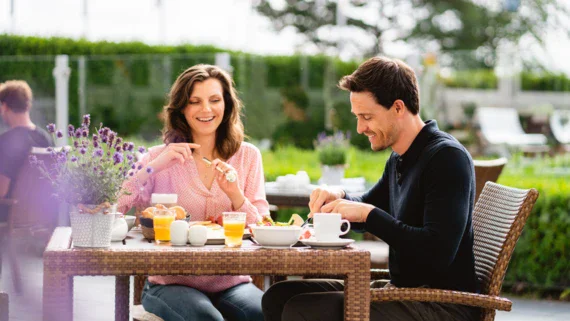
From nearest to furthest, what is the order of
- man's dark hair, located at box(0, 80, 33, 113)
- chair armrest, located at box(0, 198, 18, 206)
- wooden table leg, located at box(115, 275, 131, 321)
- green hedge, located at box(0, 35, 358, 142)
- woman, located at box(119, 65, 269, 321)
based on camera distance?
woman, located at box(119, 65, 269, 321) < wooden table leg, located at box(115, 275, 131, 321) < chair armrest, located at box(0, 198, 18, 206) < man's dark hair, located at box(0, 80, 33, 113) < green hedge, located at box(0, 35, 358, 142)

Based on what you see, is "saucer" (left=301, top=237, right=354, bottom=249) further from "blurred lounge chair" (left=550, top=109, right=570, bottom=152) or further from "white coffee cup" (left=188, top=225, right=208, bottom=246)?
"blurred lounge chair" (left=550, top=109, right=570, bottom=152)

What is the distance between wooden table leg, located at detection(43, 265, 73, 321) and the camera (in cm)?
246

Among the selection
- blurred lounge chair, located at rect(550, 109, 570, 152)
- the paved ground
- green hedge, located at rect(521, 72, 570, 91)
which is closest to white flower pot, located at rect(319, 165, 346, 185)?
the paved ground

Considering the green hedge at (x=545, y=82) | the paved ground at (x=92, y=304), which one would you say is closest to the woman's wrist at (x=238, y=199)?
the paved ground at (x=92, y=304)

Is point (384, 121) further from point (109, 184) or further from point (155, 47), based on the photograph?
point (155, 47)

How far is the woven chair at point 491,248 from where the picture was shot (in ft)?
8.79

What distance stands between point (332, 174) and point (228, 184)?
2444 millimetres

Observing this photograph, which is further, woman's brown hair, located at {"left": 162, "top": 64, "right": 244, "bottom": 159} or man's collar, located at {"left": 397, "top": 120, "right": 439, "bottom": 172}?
woman's brown hair, located at {"left": 162, "top": 64, "right": 244, "bottom": 159}

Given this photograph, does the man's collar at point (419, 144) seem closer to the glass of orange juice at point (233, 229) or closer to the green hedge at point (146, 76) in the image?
the glass of orange juice at point (233, 229)

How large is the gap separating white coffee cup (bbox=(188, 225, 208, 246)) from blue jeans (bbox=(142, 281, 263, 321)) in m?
0.43

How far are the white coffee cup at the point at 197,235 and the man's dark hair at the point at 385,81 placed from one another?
663mm

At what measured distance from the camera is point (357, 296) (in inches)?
101

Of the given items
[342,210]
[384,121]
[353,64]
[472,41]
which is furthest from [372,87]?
[472,41]

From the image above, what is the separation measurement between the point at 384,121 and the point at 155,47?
11.7 m
